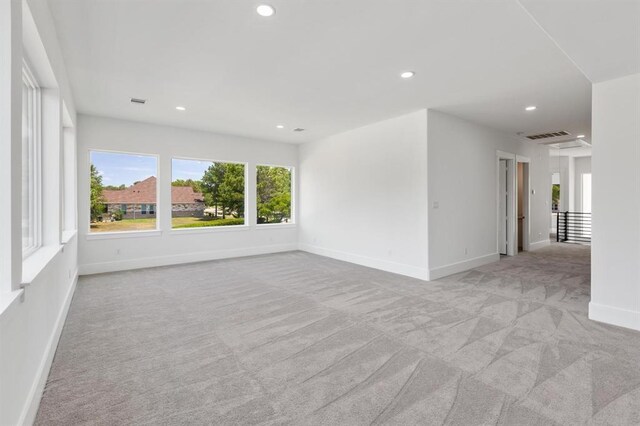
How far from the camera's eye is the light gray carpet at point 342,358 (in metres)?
1.93

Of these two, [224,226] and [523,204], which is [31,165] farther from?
[523,204]

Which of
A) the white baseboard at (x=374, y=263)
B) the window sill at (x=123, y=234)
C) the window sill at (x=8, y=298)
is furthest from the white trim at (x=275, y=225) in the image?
the window sill at (x=8, y=298)

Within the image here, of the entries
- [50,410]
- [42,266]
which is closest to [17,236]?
[42,266]

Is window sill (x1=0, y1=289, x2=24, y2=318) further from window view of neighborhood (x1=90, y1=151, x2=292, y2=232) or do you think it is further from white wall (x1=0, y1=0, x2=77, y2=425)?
window view of neighborhood (x1=90, y1=151, x2=292, y2=232)

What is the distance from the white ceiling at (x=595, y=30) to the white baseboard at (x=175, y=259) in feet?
21.0

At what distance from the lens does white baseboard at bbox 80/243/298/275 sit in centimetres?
557

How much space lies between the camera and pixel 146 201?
6.20 meters

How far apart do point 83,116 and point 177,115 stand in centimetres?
158

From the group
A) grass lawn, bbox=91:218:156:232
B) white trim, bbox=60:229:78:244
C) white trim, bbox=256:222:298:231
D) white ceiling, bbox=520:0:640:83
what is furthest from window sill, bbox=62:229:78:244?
white ceiling, bbox=520:0:640:83

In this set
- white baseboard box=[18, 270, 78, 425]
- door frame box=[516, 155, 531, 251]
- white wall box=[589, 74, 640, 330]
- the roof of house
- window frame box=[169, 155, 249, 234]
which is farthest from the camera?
door frame box=[516, 155, 531, 251]

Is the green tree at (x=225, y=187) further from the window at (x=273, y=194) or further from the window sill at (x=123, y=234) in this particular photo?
the window sill at (x=123, y=234)

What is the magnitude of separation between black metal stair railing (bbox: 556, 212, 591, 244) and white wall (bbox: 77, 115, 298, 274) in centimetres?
805

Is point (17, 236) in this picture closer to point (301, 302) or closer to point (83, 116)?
point (301, 302)

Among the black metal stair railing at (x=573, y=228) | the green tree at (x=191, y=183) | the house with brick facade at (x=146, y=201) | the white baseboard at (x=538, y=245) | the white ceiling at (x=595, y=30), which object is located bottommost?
the white baseboard at (x=538, y=245)
